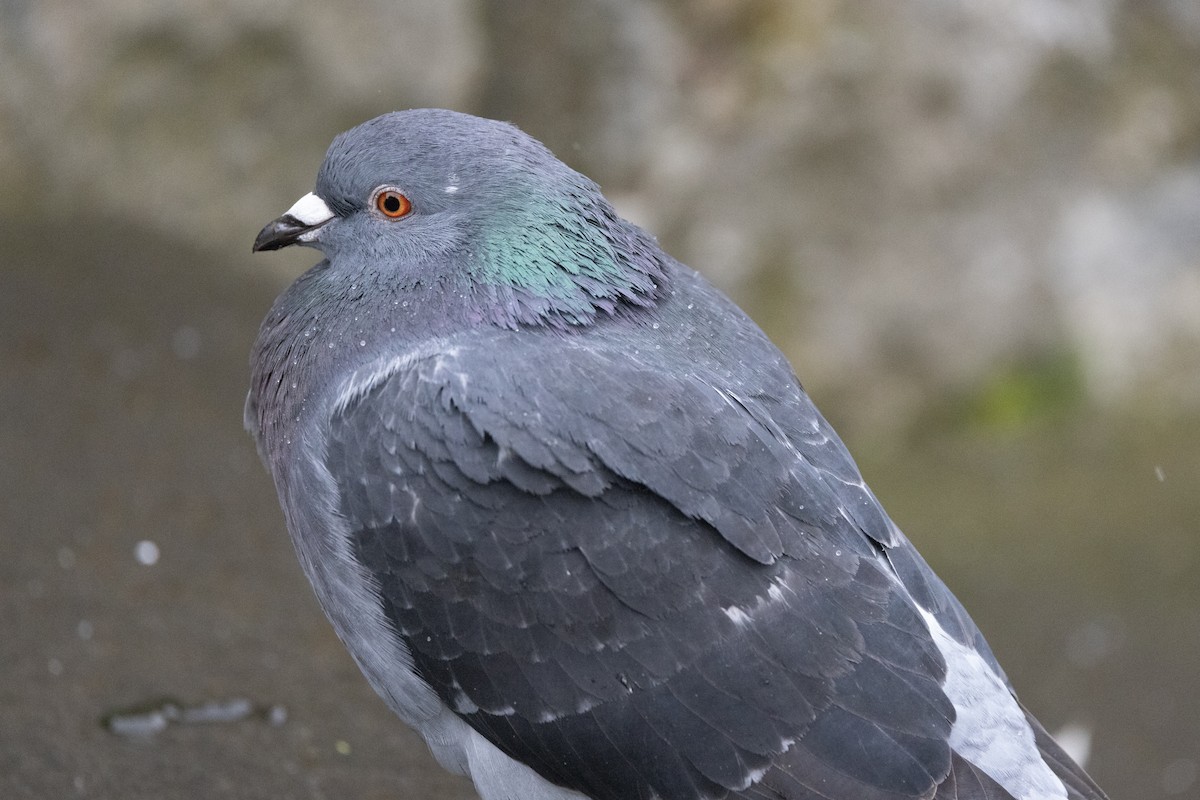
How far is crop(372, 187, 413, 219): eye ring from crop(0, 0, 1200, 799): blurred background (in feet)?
7.73

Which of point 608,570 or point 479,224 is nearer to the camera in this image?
point 608,570

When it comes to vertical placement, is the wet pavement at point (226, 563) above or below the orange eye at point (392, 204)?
below

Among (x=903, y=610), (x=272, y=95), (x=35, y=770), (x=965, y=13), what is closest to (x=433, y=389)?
(x=903, y=610)

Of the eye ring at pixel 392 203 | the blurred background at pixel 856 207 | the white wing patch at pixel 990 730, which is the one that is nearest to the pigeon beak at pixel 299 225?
the eye ring at pixel 392 203

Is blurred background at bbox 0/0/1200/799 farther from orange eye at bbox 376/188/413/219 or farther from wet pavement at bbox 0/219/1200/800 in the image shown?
orange eye at bbox 376/188/413/219

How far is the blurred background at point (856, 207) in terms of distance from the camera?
6227 mm

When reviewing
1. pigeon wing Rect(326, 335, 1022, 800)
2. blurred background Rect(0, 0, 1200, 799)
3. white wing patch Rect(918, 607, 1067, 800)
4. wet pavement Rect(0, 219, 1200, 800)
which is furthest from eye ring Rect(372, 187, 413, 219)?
blurred background Rect(0, 0, 1200, 799)

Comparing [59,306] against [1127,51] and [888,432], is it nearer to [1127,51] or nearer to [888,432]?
[888,432]

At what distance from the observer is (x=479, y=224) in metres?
3.50

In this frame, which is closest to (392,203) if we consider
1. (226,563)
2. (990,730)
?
(226,563)

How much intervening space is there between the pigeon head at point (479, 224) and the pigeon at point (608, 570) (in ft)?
0.04

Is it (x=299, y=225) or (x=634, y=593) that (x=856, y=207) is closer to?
(x=299, y=225)

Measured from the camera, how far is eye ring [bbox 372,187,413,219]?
11.7ft

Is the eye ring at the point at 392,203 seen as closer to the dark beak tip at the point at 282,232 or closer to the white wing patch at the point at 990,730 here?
the dark beak tip at the point at 282,232
